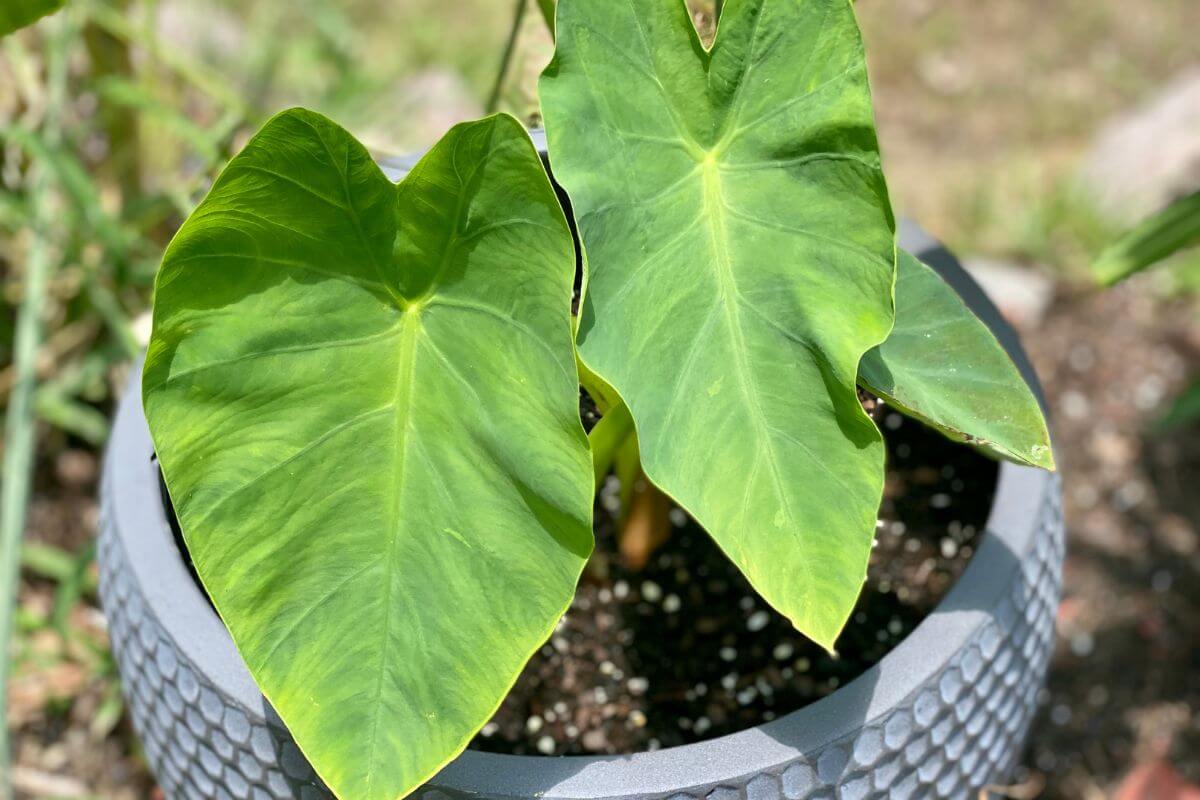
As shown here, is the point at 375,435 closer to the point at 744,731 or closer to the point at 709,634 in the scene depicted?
the point at 744,731

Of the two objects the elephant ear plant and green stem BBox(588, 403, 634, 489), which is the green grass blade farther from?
green stem BBox(588, 403, 634, 489)

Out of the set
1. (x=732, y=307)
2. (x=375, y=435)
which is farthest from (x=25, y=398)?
(x=732, y=307)

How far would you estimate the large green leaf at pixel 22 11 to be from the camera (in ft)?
2.60

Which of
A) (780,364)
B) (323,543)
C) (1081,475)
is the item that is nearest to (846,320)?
(780,364)

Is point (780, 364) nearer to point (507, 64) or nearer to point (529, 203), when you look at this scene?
point (529, 203)

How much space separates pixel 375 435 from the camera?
2.29 ft

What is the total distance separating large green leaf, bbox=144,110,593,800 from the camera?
25.9 inches

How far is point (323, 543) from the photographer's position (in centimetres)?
69

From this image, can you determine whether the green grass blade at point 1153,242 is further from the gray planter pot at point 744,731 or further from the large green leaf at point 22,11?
the large green leaf at point 22,11

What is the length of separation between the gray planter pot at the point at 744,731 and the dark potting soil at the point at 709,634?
0.15 metres

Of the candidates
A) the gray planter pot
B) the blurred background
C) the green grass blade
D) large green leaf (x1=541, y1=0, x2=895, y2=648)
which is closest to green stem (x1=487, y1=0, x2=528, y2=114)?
the blurred background

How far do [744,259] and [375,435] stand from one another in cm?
24

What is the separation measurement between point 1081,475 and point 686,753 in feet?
3.70

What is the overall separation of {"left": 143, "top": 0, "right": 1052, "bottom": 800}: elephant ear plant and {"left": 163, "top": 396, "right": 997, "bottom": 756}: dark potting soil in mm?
300
